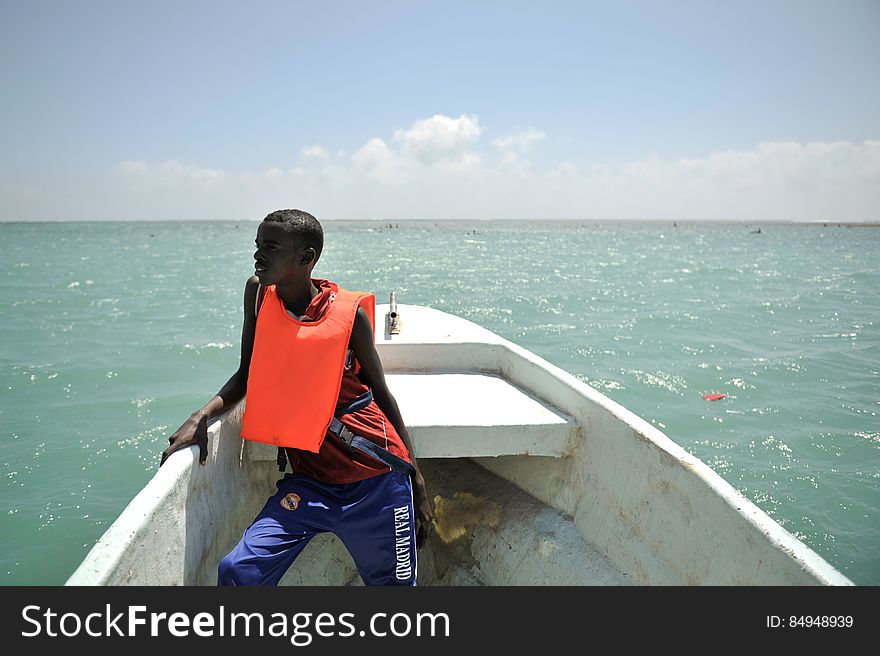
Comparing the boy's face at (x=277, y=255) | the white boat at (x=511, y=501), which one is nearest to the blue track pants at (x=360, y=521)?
the white boat at (x=511, y=501)

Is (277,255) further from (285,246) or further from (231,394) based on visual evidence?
(231,394)

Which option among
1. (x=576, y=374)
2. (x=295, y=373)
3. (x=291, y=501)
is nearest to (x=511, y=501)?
(x=291, y=501)

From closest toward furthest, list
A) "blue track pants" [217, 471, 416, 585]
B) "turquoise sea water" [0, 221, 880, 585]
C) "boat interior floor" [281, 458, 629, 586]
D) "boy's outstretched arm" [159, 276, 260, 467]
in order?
"blue track pants" [217, 471, 416, 585] → "boy's outstretched arm" [159, 276, 260, 467] → "boat interior floor" [281, 458, 629, 586] → "turquoise sea water" [0, 221, 880, 585]

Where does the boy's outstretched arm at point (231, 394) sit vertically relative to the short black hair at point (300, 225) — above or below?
below

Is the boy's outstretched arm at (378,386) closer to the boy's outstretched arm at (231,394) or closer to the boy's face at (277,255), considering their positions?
the boy's face at (277,255)

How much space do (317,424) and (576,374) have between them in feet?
23.9

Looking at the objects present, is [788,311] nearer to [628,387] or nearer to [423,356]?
[628,387]

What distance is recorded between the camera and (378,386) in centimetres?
233

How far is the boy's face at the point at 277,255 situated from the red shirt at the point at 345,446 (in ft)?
0.50

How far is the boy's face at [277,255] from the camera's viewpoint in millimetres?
2135

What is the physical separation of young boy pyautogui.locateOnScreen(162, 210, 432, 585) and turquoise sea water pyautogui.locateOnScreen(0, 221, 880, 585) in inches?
119

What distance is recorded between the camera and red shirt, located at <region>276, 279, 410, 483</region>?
2.19 meters

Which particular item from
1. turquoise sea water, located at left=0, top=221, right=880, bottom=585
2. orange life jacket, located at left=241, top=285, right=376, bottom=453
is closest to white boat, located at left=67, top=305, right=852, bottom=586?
orange life jacket, located at left=241, top=285, right=376, bottom=453

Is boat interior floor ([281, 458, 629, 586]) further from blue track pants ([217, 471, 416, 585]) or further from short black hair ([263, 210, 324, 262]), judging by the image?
short black hair ([263, 210, 324, 262])
